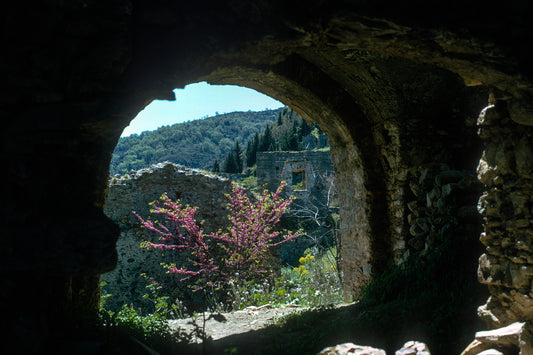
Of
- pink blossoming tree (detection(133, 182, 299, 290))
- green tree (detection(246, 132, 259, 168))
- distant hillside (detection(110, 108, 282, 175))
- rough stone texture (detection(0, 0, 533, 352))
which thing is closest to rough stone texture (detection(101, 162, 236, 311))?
pink blossoming tree (detection(133, 182, 299, 290))

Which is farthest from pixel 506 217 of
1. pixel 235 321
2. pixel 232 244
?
pixel 232 244

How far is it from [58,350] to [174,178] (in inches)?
220

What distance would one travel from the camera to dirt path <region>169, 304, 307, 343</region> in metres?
4.04

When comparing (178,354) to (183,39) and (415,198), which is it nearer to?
(183,39)

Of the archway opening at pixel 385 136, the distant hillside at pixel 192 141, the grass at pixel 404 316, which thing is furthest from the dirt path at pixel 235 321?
the distant hillside at pixel 192 141

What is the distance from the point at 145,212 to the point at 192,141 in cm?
5543

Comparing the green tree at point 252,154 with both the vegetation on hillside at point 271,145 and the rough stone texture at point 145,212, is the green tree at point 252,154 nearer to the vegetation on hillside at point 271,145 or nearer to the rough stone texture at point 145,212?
the vegetation on hillside at point 271,145

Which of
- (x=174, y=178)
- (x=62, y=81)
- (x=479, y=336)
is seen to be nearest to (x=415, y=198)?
(x=479, y=336)

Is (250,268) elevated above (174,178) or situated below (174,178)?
below

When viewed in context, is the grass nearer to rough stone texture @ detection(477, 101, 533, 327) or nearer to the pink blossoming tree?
rough stone texture @ detection(477, 101, 533, 327)

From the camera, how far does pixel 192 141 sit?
61.4 m

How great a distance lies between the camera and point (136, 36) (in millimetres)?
2439

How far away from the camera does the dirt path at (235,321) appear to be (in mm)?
4043

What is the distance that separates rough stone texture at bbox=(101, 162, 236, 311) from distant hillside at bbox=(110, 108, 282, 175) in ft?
147
